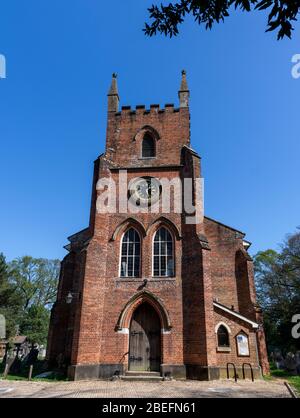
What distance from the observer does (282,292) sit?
3472 centimetres

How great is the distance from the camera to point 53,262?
1829 inches

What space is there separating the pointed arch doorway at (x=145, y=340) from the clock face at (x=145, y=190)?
5769mm

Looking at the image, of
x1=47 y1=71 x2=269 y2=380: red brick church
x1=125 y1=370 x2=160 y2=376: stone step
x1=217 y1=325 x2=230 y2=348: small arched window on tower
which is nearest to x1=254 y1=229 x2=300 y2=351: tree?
x1=47 y1=71 x2=269 y2=380: red brick church

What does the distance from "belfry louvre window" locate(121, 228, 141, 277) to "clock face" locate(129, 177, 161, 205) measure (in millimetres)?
1890

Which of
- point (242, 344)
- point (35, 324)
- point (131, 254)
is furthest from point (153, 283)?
point (35, 324)

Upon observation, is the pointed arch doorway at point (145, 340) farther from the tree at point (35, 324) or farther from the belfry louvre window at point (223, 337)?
the tree at point (35, 324)

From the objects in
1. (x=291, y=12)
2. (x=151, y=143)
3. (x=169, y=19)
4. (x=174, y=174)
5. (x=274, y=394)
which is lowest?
(x=274, y=394)

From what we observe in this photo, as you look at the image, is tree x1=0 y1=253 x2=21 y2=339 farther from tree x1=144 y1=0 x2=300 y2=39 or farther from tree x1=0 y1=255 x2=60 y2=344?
tree x1=144 y1=0 x2=300 y2=39

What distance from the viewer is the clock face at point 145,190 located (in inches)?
715

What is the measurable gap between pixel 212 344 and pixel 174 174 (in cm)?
938

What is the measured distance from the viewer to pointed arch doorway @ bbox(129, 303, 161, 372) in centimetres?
1520
